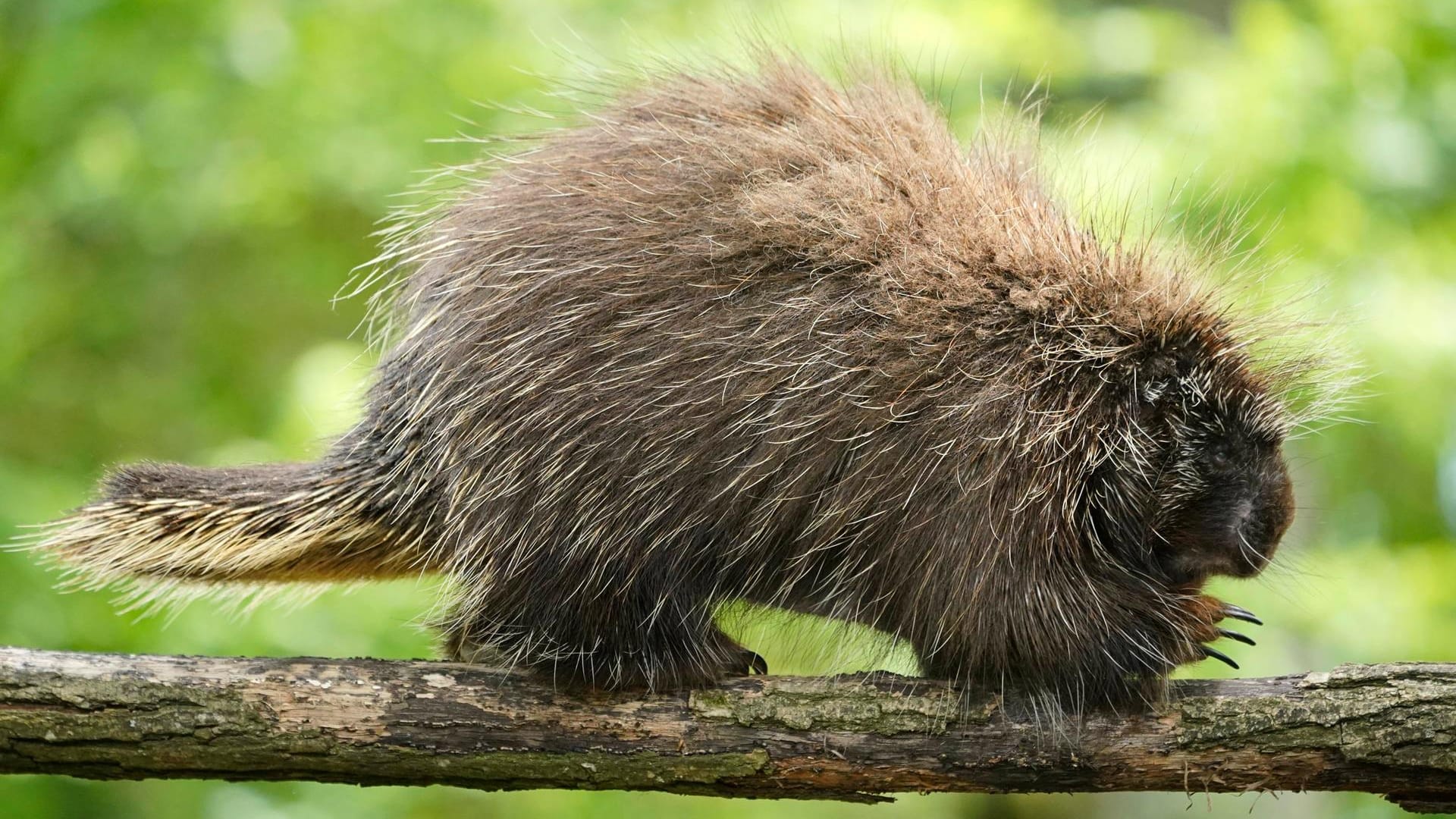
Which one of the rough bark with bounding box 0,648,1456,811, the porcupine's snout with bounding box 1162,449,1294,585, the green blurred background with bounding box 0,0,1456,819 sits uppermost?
the green blurred background with bounding box 0,0,1456,819

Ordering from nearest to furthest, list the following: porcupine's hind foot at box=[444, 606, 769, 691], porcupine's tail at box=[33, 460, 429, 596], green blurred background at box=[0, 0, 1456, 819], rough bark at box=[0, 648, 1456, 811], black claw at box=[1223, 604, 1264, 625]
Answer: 1. rough bark at box=[0, 648, 1456, 811]
2. porcupine's hind foot at box=[444, 606, 769, 691]
3. black claw at box=[1223, 604, 1264, 625]
4. porcupine's tail at box=[33, 460, 429, 596]
5. green blurred background at box=[0, 0, 1456, 819]

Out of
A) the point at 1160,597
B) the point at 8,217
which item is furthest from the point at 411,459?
the point at 8,217

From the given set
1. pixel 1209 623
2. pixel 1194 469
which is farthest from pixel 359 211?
pixel 1209 623

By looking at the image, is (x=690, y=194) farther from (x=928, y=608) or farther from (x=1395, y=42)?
(x=1395, y=42)

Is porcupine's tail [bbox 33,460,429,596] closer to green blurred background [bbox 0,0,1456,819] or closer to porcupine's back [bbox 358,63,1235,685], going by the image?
porcupine's back [bbox 358,63,1235,685]

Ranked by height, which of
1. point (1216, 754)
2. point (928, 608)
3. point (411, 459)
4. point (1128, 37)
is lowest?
point (1216, 754)

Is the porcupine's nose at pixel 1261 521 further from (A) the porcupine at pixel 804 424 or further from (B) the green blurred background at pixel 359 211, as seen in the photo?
(B) the green blurred background at pixel 359 211

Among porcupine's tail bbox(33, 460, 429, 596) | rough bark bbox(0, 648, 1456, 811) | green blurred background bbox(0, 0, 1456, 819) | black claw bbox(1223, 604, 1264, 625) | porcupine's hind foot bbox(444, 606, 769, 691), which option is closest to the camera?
rough bark bbox(0, 648, 1456, 811)

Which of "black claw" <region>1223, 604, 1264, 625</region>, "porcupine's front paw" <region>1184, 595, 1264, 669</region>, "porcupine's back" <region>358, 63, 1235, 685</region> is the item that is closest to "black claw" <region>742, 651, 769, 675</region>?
"porcupine's back" <region>358, 63, 1235, 685</region>
